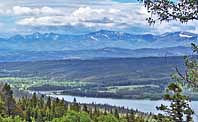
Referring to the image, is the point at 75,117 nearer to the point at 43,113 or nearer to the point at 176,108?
the point at 43,113

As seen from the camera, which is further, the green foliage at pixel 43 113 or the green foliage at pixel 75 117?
the green foliage at pixel 43 113

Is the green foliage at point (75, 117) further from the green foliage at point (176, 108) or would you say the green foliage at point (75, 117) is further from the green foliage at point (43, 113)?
the green foliage at point (176, 108)

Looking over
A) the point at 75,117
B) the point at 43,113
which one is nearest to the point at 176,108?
the point at 75,117

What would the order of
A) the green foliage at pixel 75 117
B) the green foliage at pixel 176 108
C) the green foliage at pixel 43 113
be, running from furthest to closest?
the green foliage at pixel 43 113
the green foliage at pixel 75 117
the green foliage at pixel 176 108

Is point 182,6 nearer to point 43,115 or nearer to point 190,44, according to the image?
point 190,44

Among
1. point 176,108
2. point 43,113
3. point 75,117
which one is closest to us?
point 176,108

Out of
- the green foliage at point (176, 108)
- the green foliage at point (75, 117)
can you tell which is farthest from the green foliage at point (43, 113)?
the green foliage at point (176, 108)

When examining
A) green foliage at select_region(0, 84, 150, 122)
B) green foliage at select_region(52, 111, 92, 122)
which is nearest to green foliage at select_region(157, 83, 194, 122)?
green foliage at select_region(0, 84, 150, 122)

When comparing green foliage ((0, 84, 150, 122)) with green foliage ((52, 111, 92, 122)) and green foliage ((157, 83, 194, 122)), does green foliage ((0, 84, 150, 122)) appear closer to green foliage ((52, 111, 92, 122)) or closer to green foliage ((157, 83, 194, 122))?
green foliage ((52, 111, 92, 122))

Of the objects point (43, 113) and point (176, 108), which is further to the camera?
point (43, 113)

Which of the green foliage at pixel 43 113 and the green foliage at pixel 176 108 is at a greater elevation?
the green foliage at pixel 176 108

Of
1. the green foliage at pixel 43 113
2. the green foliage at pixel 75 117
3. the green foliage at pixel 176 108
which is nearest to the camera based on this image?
the green foliage at pixel 176 108

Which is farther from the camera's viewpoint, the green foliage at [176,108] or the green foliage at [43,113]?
the green foliage at [43,113]

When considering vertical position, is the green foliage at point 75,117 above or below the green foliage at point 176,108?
below
